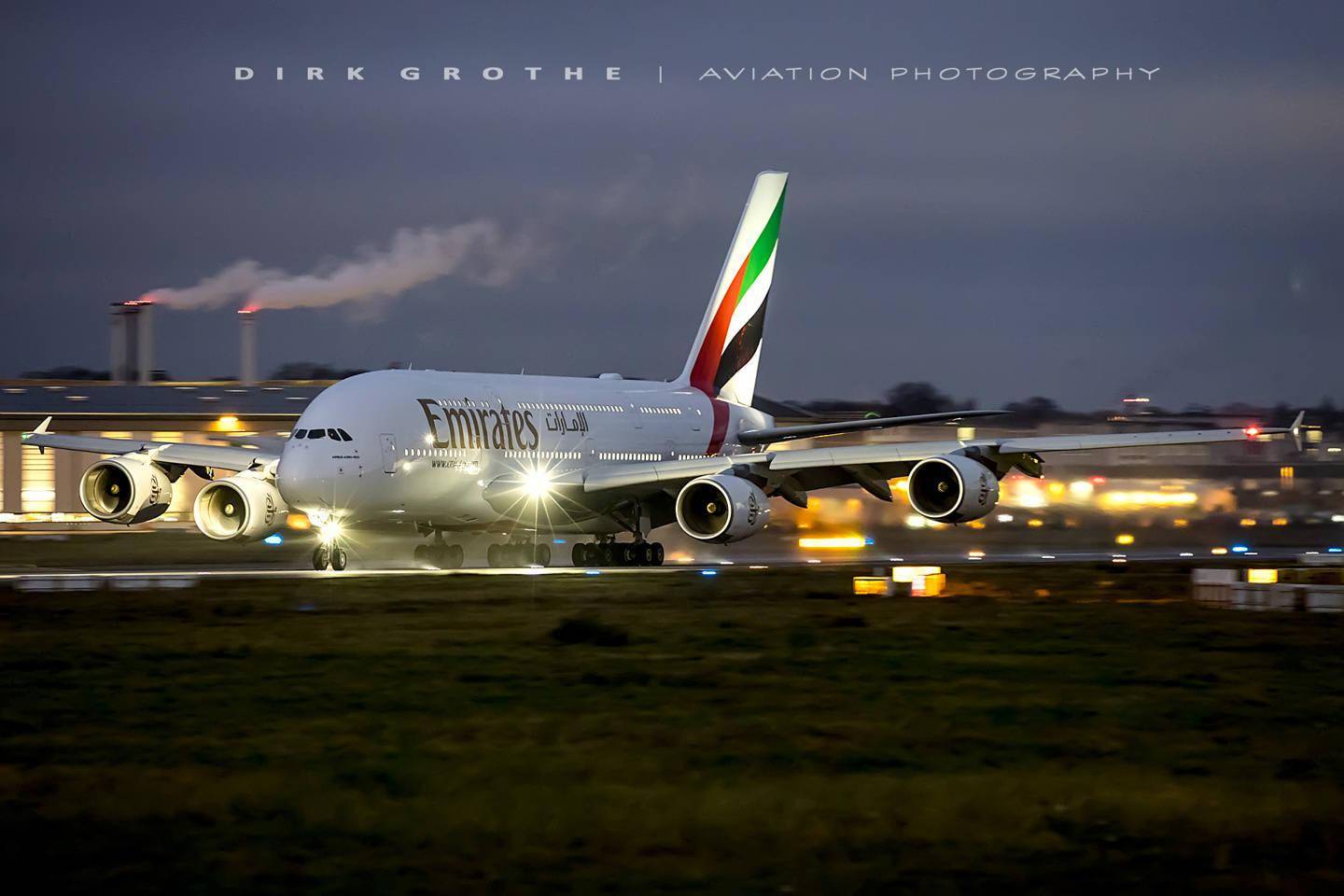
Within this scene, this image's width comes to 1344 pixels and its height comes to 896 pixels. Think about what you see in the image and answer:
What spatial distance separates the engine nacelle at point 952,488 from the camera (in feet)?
126

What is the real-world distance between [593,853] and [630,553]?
3225 cm

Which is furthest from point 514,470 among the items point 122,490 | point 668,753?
point 668,753

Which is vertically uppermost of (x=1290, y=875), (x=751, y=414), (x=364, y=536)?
(x=751, y=414)

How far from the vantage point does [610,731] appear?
15.6 meters

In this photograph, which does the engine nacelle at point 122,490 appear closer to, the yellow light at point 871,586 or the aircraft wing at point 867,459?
the aircraft wing at point 867,459

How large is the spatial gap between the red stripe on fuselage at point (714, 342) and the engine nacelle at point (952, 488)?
39.4ft

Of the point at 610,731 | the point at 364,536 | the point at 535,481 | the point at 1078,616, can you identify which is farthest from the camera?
the point at 364,536

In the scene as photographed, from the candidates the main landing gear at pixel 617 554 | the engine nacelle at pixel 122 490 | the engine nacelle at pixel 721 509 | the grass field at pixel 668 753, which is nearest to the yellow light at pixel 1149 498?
the main landing gear at pixel 617 554

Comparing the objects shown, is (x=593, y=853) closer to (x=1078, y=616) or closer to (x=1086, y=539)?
(x=1078, y=616)

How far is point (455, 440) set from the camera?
3894 centimetres

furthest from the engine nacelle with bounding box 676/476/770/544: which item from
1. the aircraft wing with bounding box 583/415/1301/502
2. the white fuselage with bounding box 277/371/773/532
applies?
the white fuselage with bounding box 277/371/773/532

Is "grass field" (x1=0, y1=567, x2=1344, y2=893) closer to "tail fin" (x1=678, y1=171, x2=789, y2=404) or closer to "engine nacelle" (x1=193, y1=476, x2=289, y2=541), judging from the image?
"engine nacelle" (x1=193, y1=476, x2=289, y2=541)

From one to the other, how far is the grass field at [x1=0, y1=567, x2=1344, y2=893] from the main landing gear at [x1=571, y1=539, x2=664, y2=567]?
16.2m

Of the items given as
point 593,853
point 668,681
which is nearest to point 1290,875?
point 593,853
